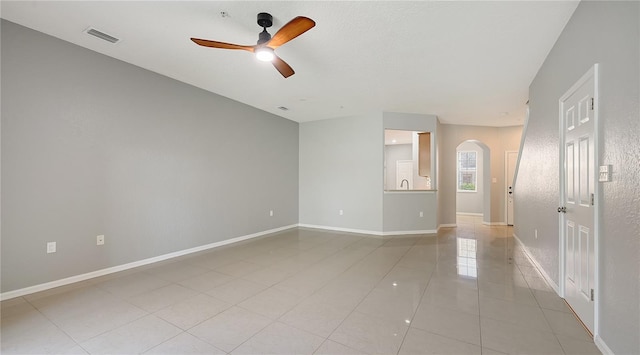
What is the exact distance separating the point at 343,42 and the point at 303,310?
281 centimetres

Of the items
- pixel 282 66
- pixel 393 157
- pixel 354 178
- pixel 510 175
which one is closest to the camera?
pixel 282 66

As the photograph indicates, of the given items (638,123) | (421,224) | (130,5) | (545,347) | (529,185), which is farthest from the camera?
(421,224)

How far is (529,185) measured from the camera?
3.76 m

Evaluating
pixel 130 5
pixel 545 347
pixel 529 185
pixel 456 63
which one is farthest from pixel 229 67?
pixel 529 185

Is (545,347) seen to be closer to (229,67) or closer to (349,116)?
(229,67)

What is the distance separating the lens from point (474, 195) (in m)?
8.48

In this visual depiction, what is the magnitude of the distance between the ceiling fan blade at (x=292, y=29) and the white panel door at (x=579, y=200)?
2.23 m

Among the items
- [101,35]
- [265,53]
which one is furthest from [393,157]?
[101,35]

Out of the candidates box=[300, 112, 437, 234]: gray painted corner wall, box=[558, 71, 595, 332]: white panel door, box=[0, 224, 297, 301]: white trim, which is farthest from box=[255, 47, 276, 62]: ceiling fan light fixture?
box=[300, 112, 437, 234]: gray painted corner wall

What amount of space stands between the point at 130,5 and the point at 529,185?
5.32 m

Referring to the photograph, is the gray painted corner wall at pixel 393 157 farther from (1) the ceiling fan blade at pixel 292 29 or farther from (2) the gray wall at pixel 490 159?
(1) the ceiling fan blade at pixel 292 29

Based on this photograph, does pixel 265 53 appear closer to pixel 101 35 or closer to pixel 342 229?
pixel 101 35

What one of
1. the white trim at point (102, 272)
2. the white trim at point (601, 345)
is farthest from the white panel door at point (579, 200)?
the white trim at point (102, 272)

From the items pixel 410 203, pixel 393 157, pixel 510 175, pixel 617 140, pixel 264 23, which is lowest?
pixel 410 203
